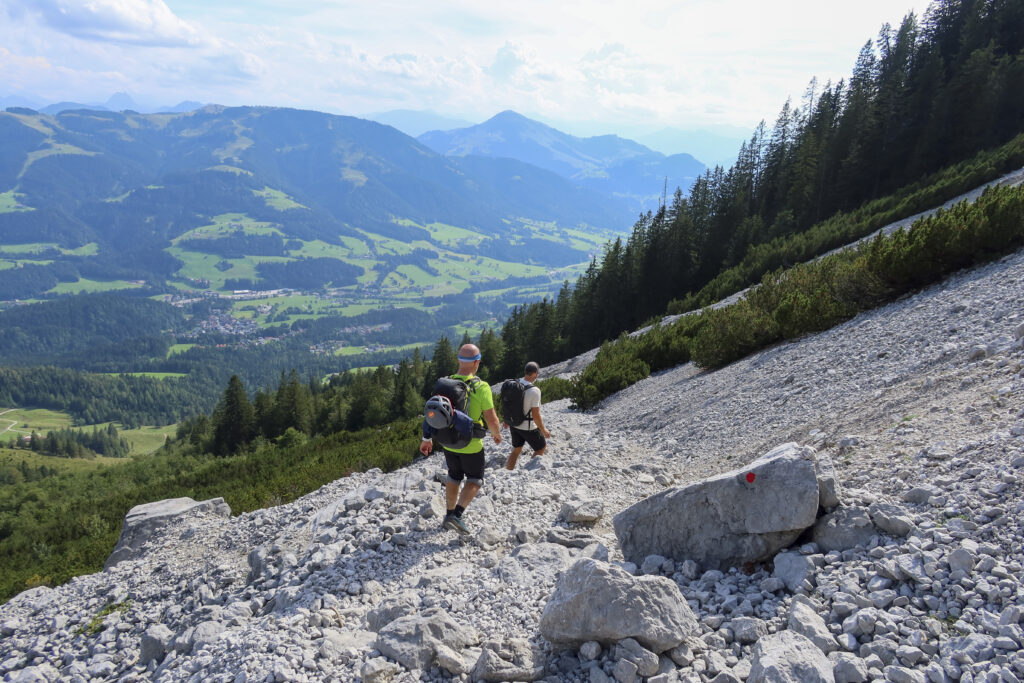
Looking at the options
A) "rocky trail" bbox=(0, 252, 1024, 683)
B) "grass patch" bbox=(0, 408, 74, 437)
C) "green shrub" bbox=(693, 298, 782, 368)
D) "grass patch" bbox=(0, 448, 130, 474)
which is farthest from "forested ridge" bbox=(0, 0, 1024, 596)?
"grass patch" bbox=(0, 408, 74, 437)

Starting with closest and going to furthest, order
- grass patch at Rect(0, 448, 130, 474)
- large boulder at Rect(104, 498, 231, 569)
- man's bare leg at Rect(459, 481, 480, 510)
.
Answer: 1. man's bare leg at Rect(459, 481, 480, 510)
2. large boulder at Rect(104, 498, 231, 569)
3. grass patch at Rect(0, 448, 130, 474)

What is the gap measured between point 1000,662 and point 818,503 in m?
2.07

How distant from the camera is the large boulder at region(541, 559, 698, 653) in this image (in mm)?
4535

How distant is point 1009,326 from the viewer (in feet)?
30.1

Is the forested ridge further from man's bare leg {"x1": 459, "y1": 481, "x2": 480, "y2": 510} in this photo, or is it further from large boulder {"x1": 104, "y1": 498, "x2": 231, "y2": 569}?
man's bare leg {"x1": 459, "y1": 481, "x2": 480, "y2": 510}

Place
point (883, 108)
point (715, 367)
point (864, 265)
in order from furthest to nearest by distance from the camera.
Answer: point (883, 108), point (715, 367), point (864, 265)

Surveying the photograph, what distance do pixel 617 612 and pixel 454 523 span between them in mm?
3729

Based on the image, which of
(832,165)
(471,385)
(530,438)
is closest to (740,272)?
(832,165)

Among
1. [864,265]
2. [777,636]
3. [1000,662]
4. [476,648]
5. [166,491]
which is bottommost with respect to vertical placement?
[166,491]

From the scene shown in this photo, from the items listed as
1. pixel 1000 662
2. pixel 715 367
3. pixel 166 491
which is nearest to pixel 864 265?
pixel 715 367

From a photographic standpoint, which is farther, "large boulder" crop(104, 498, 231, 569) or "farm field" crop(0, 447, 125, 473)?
"farm field" crop(0, 447, 125, 473)

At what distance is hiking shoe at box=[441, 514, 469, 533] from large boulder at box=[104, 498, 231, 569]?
7118 mm

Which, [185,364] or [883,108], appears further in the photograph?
[185,364]

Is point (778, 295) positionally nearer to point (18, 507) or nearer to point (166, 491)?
point (166, 491)
